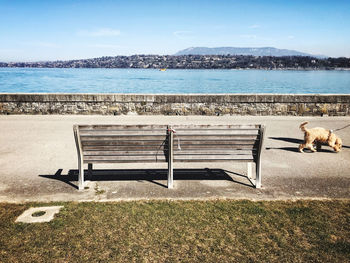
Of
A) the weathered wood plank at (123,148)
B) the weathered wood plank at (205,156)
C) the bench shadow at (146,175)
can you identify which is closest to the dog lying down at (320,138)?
the bench shadow at (146,175)

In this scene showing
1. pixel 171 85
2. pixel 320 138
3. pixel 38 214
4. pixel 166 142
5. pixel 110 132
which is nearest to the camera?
pixel 38 214

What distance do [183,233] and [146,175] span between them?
204cm

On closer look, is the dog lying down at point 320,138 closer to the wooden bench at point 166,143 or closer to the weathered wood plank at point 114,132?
the wooden bench at point 166,143

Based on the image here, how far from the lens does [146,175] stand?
5156mm

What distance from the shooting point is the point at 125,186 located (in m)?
4.61

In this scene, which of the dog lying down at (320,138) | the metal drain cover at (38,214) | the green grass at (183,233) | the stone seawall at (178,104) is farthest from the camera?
the stone seawall at (178,104)

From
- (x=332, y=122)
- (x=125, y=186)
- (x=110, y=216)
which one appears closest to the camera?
(x=110, y=216)

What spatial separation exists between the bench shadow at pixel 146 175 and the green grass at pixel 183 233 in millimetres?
1005

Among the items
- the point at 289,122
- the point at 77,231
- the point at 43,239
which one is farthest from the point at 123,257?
the point at 289,122

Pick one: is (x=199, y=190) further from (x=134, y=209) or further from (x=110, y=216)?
(x=110, y=216)

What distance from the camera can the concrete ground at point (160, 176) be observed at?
4.32 m

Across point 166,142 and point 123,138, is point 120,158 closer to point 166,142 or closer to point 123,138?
point 123,138

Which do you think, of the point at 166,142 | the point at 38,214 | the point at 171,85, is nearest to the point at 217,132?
the point at 166,142

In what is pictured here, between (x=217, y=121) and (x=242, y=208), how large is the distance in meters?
6.43
